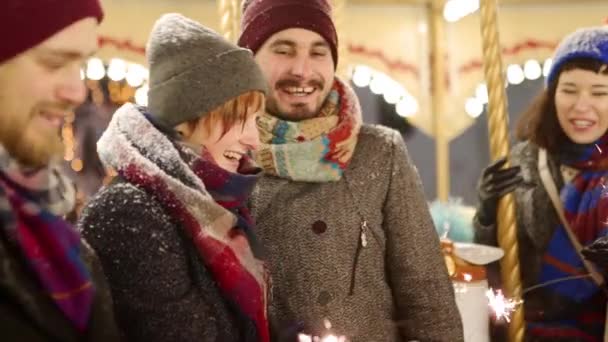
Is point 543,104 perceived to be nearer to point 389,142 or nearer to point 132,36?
point 389,142

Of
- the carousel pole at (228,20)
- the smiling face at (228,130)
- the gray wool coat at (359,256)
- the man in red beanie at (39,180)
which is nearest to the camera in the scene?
the man in red beanie at (39,180)

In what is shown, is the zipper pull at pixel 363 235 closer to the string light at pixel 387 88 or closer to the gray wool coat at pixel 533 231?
the gray wool coat at pixel 533 231

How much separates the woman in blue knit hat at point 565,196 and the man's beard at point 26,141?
115 cm

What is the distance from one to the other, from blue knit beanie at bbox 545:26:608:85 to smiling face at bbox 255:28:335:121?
26.3 inches

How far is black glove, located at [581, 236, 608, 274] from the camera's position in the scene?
1.49m

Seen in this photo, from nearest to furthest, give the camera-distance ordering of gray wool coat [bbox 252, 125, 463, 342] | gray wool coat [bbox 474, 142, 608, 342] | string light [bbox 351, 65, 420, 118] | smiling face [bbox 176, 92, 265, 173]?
smiling face [bbox 176, 92, 265, 173] → gray wool coat [bbox 252, 125, 463, 342] → gray wool coat [bbox 474, 142, 608, 342] → string light [bbox 351, 65, 420, 118]

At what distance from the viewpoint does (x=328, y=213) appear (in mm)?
1323

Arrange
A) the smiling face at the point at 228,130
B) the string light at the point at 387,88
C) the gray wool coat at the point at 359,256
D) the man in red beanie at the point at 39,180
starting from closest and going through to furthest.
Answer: the man in red beanie at the point at 39,180, the smiling face at the point at 228,130, the gray wool coat at the point at 359,256, the string light at the point at 387,88

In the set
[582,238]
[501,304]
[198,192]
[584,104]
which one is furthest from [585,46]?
[198,192]

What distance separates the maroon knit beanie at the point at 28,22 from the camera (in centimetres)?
79

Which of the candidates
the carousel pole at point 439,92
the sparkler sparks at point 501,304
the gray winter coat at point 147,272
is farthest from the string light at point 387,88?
the gray winter coat at point 147,272

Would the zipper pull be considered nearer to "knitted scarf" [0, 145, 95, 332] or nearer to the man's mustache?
the man's mustache

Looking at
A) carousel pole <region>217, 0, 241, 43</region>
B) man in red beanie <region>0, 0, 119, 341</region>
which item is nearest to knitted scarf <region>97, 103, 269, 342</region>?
man in red beanie <region>0, 0, 119, 341</region>

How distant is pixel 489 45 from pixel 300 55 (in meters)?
0.61
